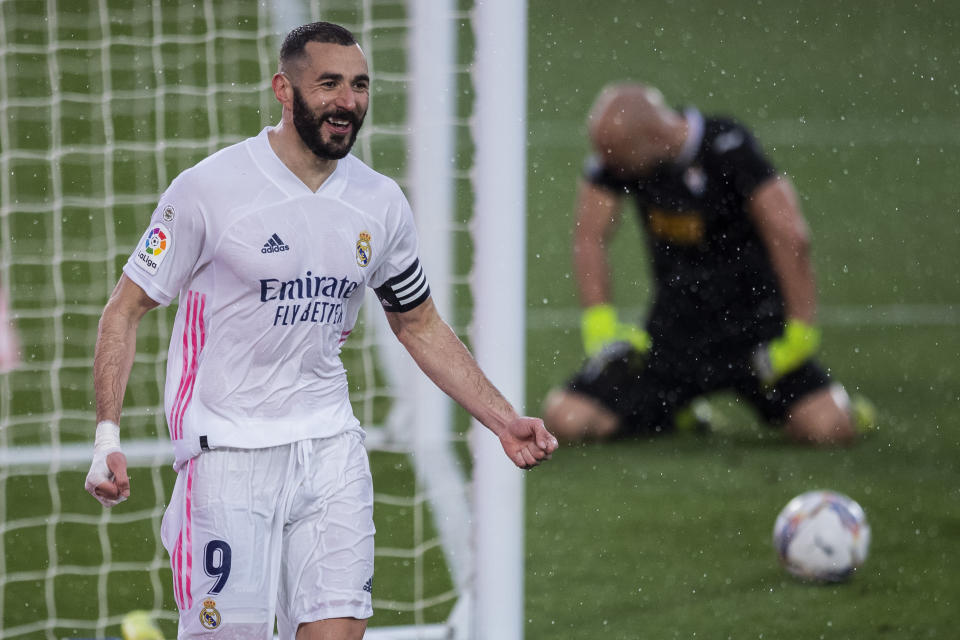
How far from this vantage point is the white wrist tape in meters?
2.99

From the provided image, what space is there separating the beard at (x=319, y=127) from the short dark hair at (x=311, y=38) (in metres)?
0.08

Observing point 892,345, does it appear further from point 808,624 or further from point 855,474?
point 808,624

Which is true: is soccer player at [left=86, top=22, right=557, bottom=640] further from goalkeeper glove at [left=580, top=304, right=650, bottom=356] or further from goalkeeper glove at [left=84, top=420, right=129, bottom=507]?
goalkeeper glove at [left=580, top=304, right=650, bottom=356]

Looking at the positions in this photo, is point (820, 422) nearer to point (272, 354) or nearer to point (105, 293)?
point (272, 354)

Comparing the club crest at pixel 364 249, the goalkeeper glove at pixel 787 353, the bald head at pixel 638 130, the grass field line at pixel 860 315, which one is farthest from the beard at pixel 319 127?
the grass field line at pixel 860 315

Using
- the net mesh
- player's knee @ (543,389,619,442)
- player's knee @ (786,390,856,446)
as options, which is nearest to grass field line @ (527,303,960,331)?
the net mesh

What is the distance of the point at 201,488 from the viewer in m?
3.18

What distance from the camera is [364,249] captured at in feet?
10.6

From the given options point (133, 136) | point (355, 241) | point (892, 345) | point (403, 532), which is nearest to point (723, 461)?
point (403, 532)

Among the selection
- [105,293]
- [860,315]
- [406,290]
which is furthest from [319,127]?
[860,315]

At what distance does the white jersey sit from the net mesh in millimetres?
1676

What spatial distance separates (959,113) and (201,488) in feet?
46.9

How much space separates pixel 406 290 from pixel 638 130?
12.0ft

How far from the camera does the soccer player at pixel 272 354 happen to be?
313 centimetres
